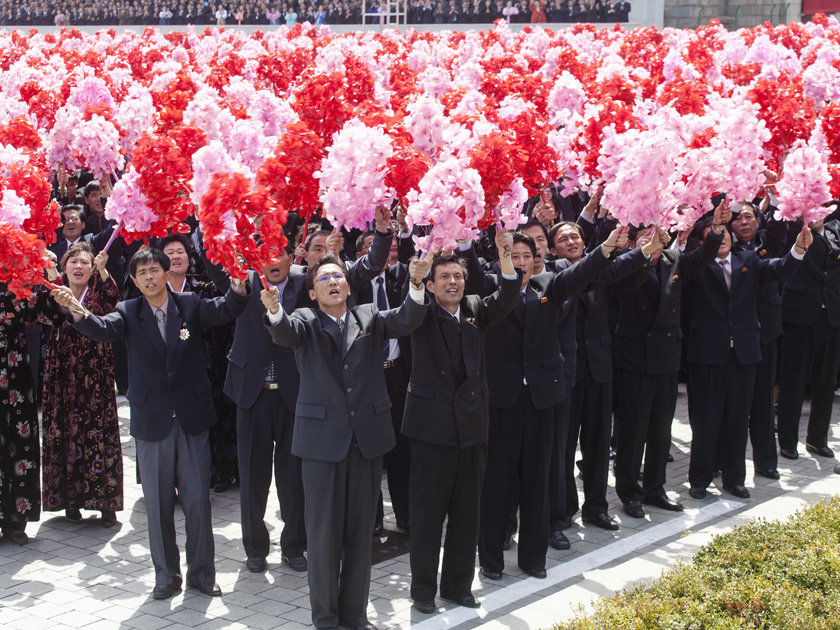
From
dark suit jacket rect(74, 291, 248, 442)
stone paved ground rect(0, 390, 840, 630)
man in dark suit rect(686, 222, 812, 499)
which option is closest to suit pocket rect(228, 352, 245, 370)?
dark suit jacket rect(74, 291, 248, 442)

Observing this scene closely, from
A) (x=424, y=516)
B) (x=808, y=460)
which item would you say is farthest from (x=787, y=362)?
(x=424, y=516)

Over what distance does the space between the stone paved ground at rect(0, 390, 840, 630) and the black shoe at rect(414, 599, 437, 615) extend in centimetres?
5

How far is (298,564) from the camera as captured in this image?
21.6 ft

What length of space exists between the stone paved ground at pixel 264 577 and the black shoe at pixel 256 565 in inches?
2.1

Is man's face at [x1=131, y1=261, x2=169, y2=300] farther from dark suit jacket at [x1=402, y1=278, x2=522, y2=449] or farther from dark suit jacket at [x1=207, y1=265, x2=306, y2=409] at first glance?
dark suit jacket at [x1=402, y1=278, x2=522, y2=449]

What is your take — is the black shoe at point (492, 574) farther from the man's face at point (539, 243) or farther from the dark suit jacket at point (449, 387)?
the man's face at point (539, 243)

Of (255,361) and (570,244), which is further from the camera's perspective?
(570,244)

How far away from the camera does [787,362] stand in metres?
9.24

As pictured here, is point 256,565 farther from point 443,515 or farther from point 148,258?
point 148,258

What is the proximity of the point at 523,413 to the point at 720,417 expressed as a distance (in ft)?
7.57

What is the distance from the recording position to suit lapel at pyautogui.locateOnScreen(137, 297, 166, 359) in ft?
20.5

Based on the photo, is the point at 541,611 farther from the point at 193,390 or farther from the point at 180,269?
the point at 180,269

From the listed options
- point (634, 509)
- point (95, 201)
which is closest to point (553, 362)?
point (634, 509)

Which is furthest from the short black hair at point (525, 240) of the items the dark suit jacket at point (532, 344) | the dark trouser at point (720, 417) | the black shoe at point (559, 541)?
the dark trouser at point (720, 417)
